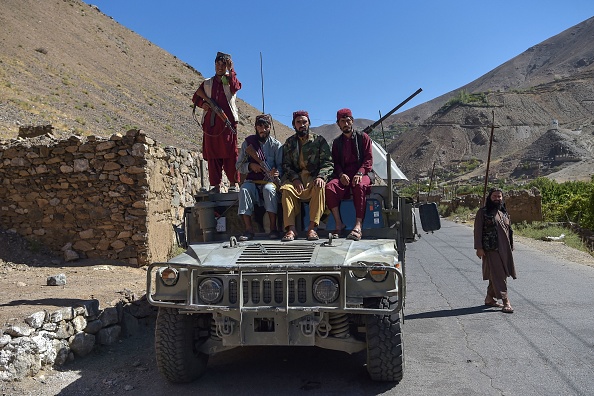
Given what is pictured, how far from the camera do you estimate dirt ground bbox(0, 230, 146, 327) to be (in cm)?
623

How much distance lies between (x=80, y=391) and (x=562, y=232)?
18716 mm

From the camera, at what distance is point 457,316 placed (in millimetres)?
7430

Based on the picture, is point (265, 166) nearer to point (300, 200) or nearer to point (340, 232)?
point (300, 200)

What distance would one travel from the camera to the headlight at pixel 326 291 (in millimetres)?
4473

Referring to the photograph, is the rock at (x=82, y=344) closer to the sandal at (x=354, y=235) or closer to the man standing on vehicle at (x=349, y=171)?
the man standing on vehicle at (x=349, y=171)

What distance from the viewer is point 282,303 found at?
14.8 ft

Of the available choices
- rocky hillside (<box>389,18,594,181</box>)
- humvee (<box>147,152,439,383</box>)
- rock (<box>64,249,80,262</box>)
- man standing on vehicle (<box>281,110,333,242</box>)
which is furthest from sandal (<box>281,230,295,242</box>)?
rocky hillside (<box>389,18,594,181</box>)

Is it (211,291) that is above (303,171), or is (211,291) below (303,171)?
below

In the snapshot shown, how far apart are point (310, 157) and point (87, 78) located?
38.7 meters

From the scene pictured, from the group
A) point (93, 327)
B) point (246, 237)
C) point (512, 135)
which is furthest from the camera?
point (512, 135)

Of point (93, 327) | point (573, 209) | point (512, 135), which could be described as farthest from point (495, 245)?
point (512, 135)

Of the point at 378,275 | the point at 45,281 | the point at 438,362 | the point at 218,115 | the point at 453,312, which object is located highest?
the point at 218,115

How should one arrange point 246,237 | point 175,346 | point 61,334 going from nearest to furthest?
point 175,346
point 61,334
point 246,237

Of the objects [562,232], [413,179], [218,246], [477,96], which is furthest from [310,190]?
[477,96]
